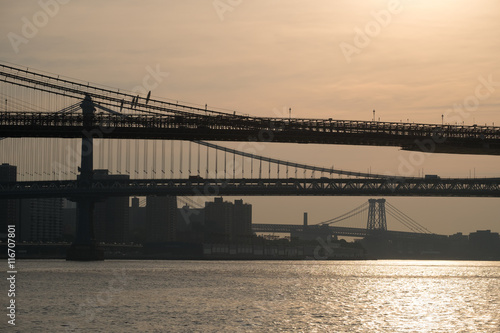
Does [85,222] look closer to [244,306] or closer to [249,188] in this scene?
[249,188]

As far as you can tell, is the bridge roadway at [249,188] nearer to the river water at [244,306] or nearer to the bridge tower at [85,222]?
the bridge tower at [85,222]

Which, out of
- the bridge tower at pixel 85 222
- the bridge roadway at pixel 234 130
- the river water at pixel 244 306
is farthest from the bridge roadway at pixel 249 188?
the river water at pixel 244 306

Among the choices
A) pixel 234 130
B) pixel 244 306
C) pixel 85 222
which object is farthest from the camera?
pixel 85 222

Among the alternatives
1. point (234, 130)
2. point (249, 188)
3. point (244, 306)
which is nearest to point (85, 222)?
point (249, 188)

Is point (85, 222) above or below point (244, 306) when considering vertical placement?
above

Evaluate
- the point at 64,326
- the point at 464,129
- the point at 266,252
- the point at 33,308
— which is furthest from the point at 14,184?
the point at 266,252

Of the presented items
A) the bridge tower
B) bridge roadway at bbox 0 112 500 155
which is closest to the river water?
bridge roadway at bbox 0 112 500 155
